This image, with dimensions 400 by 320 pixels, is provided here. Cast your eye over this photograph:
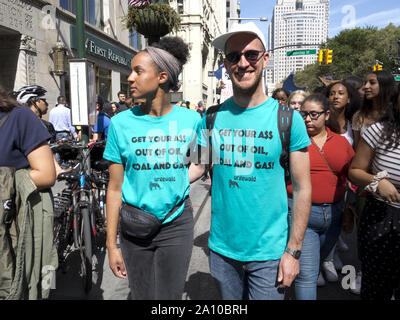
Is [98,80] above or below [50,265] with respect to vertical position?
above

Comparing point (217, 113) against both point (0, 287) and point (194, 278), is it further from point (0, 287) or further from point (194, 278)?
point (194, 278)

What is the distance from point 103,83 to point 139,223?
1609cm

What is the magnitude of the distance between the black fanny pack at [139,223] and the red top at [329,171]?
4.37 feet

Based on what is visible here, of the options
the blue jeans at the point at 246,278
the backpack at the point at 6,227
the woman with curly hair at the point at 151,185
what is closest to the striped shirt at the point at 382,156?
the blue jeans at the point at 246,278

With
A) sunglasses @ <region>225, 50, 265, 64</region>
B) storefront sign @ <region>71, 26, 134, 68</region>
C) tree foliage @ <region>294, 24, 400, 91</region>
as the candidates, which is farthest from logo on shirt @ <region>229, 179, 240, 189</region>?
tree foliage @ <region>294, 24, 400, 91</region>

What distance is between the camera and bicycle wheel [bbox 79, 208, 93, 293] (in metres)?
3.36

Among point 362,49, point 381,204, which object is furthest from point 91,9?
point 362,49

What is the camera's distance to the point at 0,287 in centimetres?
177

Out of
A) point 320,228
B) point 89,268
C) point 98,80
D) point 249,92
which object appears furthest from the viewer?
point 98,80

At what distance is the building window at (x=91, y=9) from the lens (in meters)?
13.8

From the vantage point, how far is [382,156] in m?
2.20

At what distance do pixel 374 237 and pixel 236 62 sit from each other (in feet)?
5.07

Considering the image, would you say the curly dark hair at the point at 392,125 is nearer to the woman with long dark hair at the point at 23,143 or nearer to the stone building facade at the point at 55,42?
the woman with long dark hair at the point at 23,143
